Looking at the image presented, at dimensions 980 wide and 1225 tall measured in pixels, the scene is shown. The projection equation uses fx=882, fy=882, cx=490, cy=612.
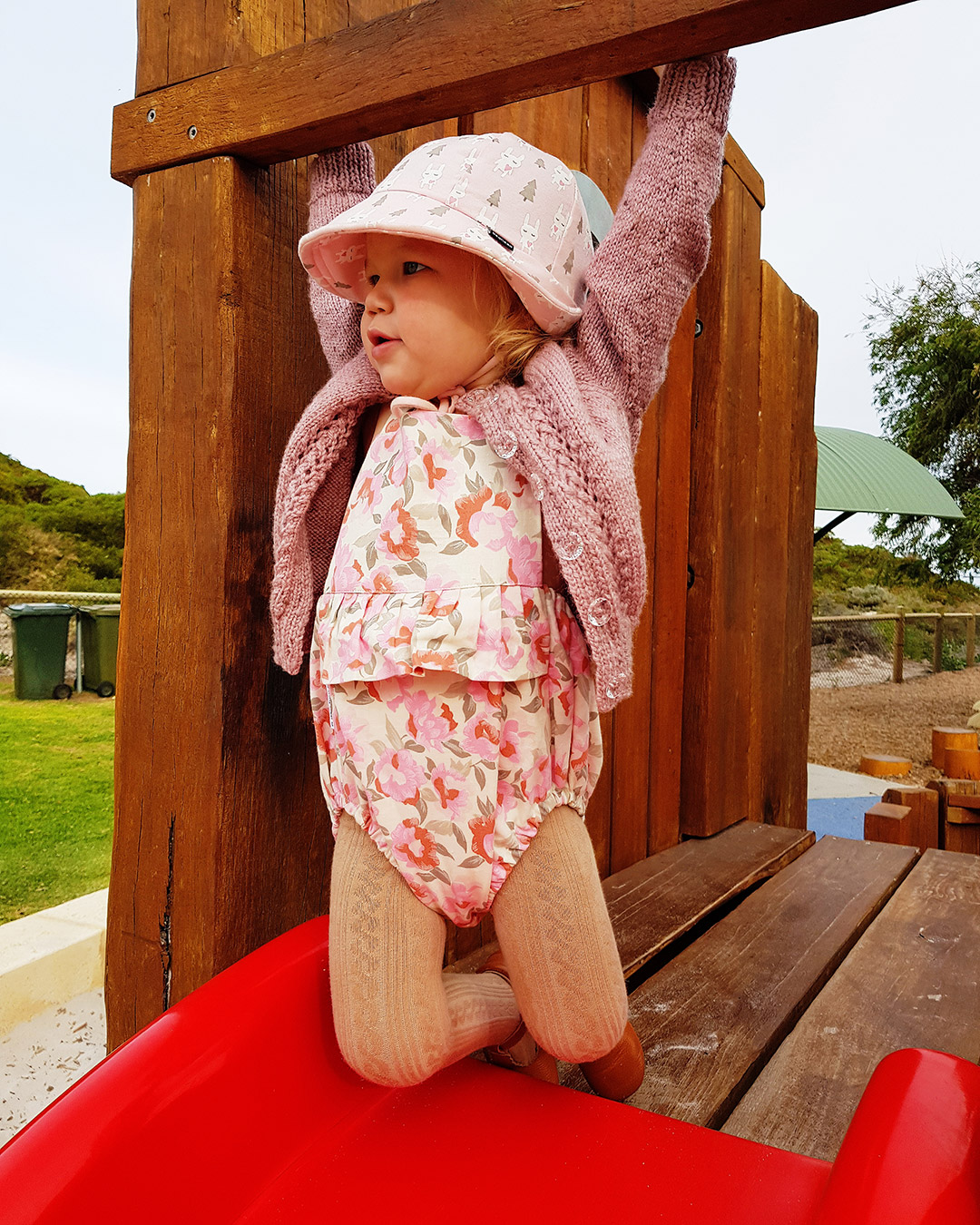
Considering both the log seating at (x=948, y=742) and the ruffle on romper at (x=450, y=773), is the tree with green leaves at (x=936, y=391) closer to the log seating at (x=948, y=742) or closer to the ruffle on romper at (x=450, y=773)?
the log seating at (x=948, y=742)

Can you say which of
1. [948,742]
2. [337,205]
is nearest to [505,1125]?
[337,205]

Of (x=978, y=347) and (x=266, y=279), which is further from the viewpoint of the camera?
(x=978, y=347)

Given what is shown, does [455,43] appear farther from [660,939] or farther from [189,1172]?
[660,939]

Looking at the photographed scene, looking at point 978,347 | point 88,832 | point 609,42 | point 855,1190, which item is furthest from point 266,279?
point 978,347

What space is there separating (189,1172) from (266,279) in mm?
1065

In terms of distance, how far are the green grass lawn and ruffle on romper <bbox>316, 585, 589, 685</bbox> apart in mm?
3501

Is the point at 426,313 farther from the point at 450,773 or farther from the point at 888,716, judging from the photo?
the point at 888,716

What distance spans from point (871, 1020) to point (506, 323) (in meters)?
1.19

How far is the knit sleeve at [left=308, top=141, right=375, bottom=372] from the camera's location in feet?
3.72

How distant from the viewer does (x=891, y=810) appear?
9.69ft

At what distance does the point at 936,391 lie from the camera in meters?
11.4

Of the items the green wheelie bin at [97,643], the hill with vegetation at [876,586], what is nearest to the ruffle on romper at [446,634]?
the green wheelie bin at [97,643]

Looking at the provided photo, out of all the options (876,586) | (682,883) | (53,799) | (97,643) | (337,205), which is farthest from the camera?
(876,586)

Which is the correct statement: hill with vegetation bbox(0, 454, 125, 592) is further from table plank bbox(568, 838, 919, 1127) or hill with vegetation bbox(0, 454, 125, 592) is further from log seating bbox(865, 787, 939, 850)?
table plank bbox(568, 838, 919, 1127)
